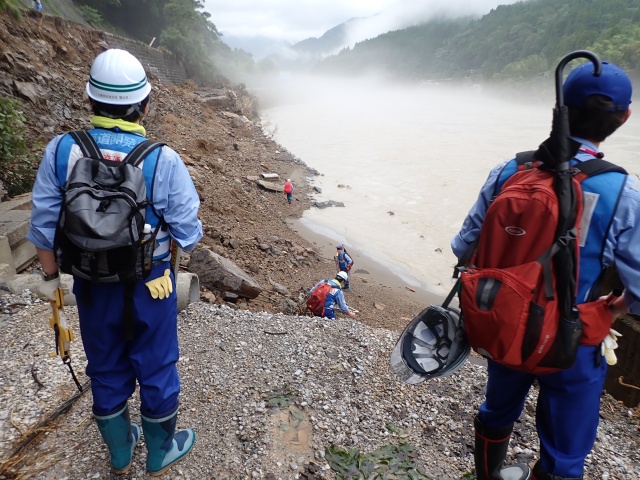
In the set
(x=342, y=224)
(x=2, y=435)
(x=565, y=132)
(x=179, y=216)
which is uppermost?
(x=565, y=132)

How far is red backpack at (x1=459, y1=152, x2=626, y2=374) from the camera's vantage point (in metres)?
1.47

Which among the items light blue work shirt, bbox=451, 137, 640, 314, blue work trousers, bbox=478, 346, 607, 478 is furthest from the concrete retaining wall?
blue work trousers, bbox=478, 346, 607, 478

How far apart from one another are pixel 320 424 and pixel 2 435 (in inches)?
70.3

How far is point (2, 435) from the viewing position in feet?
7.74

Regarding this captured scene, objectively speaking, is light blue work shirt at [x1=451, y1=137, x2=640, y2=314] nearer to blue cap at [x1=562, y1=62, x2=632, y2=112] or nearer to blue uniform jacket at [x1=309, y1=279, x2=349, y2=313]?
blue cap at [x1=562, y1=62, x2=632, y2=112]

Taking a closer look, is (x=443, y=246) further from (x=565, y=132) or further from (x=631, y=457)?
(x=565, y=132)

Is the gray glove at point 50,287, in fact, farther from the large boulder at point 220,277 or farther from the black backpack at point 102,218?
the large boulder at point 220,277

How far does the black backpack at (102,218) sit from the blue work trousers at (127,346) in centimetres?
14

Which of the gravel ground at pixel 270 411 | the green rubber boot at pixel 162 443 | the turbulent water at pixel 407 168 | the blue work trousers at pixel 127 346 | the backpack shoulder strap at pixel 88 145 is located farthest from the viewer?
the turbulent water at pixel 407 168

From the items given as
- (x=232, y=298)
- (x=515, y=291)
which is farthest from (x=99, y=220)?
(x=232, y=298)

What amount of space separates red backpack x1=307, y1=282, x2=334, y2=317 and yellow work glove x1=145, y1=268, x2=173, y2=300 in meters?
3.90

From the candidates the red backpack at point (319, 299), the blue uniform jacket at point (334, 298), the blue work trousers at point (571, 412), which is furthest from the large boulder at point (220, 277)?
the blue work trousers at point (571, 412)

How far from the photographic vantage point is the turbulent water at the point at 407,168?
33.6ft

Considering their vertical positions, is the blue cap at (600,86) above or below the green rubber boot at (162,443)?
above
